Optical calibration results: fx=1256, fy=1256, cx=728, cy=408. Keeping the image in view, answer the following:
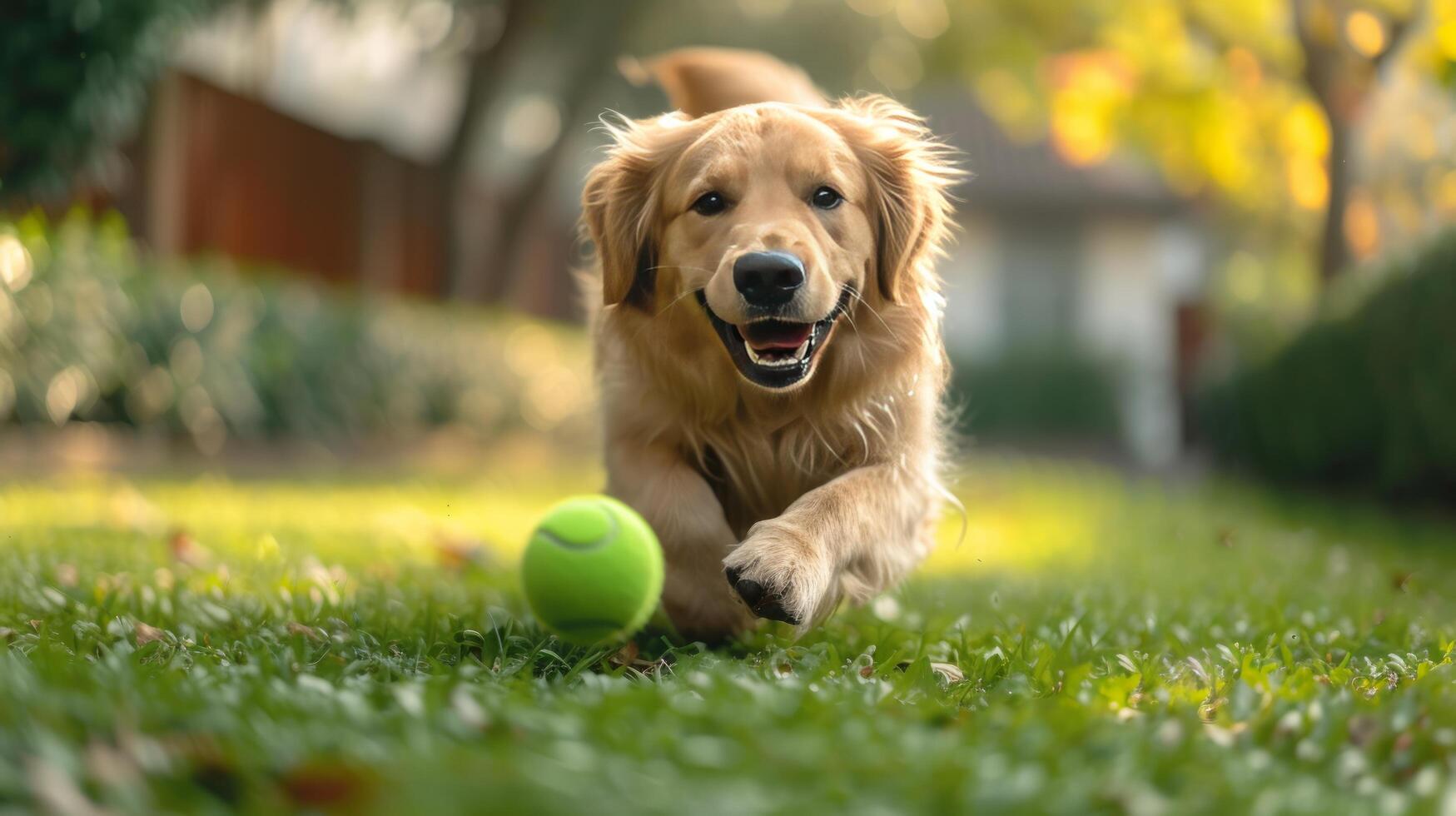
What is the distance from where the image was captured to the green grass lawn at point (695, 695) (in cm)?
156

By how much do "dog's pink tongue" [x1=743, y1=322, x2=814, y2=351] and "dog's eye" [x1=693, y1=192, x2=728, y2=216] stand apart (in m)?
0.39

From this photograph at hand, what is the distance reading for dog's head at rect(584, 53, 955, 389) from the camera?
9.41 feet

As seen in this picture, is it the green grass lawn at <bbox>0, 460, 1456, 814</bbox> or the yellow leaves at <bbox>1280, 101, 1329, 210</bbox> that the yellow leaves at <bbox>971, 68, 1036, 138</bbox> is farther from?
the green grass lawn at <bbox>0, 460, 1456, 814</bbox>

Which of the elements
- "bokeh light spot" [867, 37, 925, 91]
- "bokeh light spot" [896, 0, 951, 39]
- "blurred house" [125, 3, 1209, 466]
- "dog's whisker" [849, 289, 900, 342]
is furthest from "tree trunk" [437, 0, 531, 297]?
"dog's whisker" [849, 289, 900, 342]

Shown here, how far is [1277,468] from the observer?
32.5 feet

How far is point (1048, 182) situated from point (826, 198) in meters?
19.9

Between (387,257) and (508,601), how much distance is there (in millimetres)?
11090

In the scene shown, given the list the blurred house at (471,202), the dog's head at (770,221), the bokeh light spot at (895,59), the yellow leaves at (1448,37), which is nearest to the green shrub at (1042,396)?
the blurred house at (471,202)

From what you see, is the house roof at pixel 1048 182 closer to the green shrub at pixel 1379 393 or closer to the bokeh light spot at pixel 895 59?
the bokeh light spot at pixel 895 59

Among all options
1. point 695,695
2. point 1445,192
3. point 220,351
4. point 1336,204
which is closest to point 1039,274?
point 1336,204

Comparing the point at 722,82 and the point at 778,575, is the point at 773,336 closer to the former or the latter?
the point at 778,575

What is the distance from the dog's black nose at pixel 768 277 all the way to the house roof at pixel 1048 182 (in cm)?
1826

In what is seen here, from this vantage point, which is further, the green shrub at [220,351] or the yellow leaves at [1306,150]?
the yellow leaves at [1306,150]

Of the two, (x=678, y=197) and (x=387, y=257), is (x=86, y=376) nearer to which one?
(x=678, y=197)
